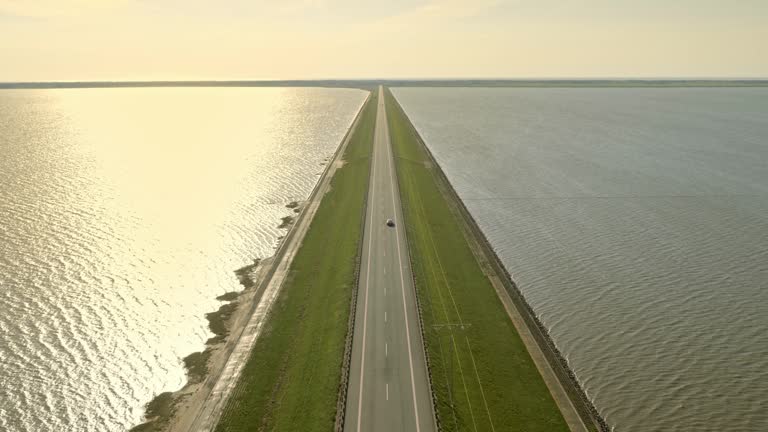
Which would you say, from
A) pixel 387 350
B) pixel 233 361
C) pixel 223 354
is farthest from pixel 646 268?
pixel 223 354

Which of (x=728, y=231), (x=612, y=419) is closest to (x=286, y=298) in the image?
(x=612, y=419)

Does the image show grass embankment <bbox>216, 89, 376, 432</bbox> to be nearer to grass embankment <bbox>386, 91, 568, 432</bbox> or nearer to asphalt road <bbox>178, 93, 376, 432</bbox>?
asphalt road <bbox>178, 93, 376, 432</bbox>

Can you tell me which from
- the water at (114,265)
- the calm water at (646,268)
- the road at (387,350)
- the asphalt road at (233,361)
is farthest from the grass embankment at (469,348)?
the water at (114,265)

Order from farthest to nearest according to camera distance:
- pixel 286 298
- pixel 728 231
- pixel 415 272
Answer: pixel 728 231 < pixel 415 272 < pixel 286 298

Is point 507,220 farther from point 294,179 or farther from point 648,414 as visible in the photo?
point 294,179

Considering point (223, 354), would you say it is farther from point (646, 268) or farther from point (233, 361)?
point (646, 268)

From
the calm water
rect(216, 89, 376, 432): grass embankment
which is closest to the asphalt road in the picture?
rect(216, 89, 376, 432): grass embankment
